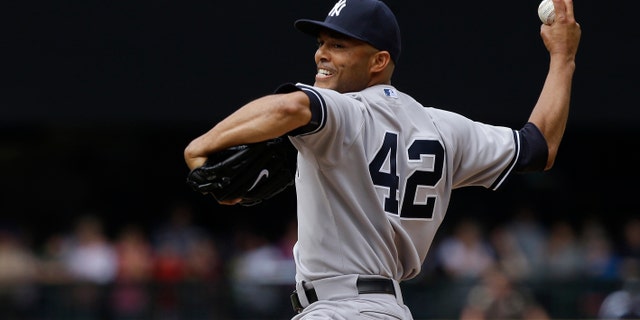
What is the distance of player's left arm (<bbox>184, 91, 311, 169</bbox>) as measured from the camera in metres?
3.43

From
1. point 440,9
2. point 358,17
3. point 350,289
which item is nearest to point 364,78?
point 358,17

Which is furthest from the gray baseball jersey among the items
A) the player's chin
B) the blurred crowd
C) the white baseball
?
the blurred crowd

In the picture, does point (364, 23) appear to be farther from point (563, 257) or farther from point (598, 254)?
point (598, 254)

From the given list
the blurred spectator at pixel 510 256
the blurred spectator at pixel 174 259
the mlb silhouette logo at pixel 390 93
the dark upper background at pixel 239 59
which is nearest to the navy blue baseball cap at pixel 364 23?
the mlb silhouette logo at pixel 390 93

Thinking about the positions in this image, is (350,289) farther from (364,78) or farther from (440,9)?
(440,9)

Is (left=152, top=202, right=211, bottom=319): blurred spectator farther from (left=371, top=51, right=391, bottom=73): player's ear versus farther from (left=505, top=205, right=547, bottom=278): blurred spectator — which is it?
(left=371, top=51, right=391, bottom=73): player's ear

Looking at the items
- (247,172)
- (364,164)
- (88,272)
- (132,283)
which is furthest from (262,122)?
(88,272)

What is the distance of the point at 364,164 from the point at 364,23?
514 mm

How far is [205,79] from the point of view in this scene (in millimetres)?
10961

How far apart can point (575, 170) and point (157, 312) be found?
5.01 m

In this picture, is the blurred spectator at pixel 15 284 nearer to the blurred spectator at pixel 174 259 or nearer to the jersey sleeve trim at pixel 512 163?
the blurred spectator at pixel 174 259

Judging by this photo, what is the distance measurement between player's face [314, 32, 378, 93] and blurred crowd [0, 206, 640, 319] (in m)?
5.57

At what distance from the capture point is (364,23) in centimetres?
397

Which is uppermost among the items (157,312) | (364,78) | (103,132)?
(364,78)
